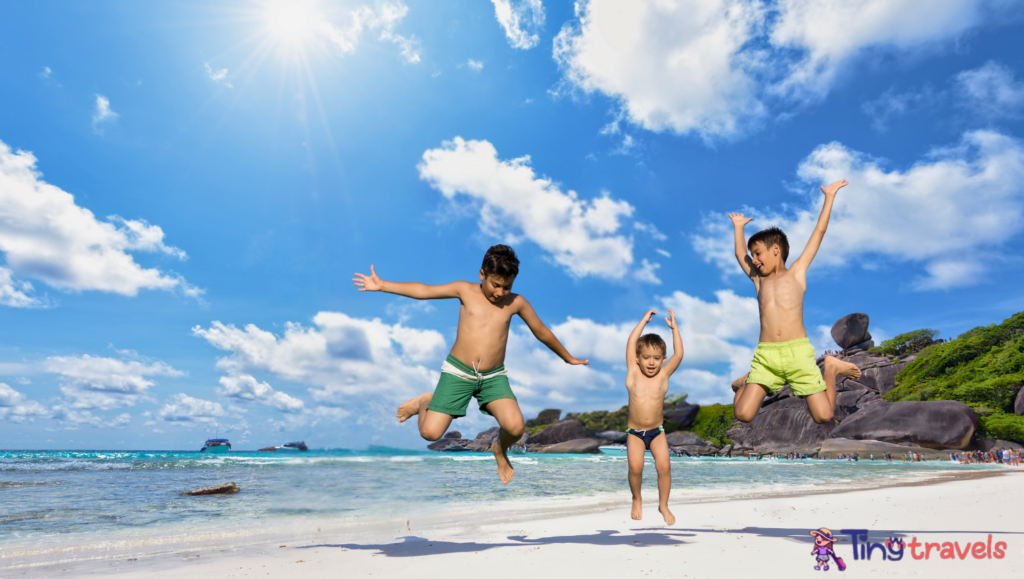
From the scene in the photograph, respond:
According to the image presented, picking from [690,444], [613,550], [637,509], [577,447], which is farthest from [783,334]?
[577,447]

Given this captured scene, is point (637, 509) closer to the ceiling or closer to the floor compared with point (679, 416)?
closer to the ceiling

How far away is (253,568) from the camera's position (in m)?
4.72

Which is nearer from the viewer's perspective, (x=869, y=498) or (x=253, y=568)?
(x=253, y=568)

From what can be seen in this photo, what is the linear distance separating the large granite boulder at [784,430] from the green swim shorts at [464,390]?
48.4m

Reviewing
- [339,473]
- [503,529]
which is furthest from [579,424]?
[503,529]

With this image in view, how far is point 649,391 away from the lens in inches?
185

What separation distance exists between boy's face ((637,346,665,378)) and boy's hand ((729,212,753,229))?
60.8 inches

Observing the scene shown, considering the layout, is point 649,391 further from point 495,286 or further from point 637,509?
point 495,286

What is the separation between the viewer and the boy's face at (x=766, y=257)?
192 inches

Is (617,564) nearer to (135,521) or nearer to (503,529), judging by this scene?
(503,529)

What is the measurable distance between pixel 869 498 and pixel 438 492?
885 centimetres

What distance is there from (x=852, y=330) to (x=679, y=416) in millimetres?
23627

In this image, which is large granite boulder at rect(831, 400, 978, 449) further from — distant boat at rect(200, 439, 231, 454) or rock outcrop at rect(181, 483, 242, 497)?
distant boat at rect(200, 439, 231, 454)

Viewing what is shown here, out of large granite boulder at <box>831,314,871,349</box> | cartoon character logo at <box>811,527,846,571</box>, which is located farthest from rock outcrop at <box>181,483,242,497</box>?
large granite boulder at <box>831,314,871,349</box>
